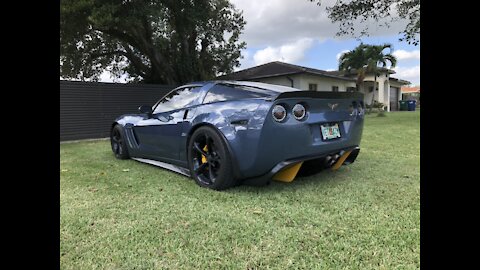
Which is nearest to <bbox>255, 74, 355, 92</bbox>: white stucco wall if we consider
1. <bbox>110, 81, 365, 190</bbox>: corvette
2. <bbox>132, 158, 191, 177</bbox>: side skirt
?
<bbox>132, 158, 191, 177</bbox>: side skirt

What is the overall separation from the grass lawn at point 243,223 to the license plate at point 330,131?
538 millimetres

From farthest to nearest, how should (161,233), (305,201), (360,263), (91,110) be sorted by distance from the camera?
(91,110) → (305,201) → (161,233) → (360,263)

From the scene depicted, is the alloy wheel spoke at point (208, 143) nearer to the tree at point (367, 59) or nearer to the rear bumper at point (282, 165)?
the rear bumper at point (282, 165)

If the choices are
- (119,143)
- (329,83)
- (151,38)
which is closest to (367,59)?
(329,83)

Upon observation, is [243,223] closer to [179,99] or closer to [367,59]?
[179,99]

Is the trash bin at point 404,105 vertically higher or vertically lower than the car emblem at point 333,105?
higher

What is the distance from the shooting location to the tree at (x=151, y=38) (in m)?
10.3

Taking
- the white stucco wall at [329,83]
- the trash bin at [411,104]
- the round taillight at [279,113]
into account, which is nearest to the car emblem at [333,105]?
the round taillight at [279,113]

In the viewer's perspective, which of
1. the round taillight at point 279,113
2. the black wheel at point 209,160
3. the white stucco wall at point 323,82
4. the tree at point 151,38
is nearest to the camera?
the round taillight at point 279,113
